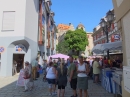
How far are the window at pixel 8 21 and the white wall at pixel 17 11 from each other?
332mm

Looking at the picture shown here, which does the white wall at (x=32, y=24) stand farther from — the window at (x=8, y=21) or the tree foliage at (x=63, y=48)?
the tree foliage at (x=63, y=48)

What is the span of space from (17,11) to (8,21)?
4.81 feet

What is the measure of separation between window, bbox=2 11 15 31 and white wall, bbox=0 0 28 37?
0.33 m

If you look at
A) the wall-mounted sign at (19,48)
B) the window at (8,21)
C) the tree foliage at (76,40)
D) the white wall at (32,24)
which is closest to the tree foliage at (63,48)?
the tree foliage at (76,40)

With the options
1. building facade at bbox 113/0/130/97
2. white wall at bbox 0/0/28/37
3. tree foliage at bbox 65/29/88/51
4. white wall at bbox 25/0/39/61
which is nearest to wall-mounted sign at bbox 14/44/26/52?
white wall at bbox 25/0/39/61

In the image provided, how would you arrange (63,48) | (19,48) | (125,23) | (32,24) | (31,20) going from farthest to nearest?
(63,48), (32,24), (31,20), (19,48), (125,23)

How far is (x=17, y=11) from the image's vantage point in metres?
15.8

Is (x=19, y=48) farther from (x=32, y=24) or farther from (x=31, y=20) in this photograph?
(x=31, y=20)

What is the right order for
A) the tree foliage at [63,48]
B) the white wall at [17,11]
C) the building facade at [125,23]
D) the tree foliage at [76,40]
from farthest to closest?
the tree foliage at [76,40] → the tree foliage at [63,48] → the white wall at [17,11] → the building facade at [125,23]

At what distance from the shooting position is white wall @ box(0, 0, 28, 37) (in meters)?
15.6

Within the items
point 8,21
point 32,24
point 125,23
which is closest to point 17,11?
point 8,21

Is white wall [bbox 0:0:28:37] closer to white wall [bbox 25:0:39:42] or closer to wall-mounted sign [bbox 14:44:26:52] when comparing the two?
white wall [bbox 25:0:39:42]

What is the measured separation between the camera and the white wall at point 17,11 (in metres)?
15.6

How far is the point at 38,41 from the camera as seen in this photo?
2022 cm
